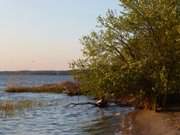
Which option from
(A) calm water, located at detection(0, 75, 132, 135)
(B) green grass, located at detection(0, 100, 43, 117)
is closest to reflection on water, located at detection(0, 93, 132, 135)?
(A) calm water, located at detection(0, 75, 132, 135)

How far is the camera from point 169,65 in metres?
30.8

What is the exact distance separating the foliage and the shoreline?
1.70m

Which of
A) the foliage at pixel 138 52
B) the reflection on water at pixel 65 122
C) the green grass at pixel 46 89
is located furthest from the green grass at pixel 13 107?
the green grass at pixel 46 89

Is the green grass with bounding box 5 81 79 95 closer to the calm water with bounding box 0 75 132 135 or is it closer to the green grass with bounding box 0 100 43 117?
the green grass with bounding box 0 100 43 117

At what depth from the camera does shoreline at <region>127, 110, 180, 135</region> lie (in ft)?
73.1

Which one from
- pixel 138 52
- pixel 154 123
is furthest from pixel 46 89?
pixel 154 123

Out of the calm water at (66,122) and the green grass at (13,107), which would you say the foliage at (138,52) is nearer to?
the calm water at (66,122)

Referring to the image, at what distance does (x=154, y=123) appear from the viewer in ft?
84.1

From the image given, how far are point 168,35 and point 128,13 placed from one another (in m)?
3.01

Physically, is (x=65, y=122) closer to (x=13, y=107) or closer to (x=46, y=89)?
(x=13, y=107)

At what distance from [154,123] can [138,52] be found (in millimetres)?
7210

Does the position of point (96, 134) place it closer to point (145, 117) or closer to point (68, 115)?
point (145, 117)

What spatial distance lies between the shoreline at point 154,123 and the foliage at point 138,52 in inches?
66.9

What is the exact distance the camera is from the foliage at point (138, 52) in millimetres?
30266
